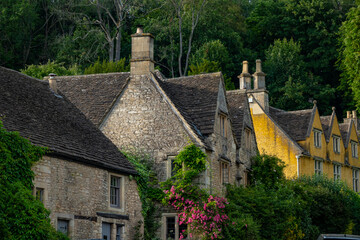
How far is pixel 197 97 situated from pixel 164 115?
279 centimetres

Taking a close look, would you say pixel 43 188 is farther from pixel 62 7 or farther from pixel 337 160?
pixel 62 7

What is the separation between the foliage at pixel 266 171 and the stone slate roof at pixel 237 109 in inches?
107

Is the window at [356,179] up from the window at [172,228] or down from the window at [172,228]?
up

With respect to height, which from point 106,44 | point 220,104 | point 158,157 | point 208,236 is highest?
point 106,44

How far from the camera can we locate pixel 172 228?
32.2 meters

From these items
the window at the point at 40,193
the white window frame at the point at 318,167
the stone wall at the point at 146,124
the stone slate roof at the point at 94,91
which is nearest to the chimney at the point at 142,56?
the stone wall at the point at 146,124

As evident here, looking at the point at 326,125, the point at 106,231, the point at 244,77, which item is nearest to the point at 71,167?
the point at 106,231

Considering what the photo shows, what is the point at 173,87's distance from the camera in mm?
35844

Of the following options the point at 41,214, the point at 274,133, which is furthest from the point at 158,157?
the point at 274,133

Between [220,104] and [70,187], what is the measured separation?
39.3ft

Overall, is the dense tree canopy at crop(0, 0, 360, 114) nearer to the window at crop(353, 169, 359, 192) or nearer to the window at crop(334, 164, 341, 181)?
the window at crop(353, 169, 359, 192)

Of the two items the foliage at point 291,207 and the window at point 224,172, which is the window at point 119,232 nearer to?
the foliage at point 291,207

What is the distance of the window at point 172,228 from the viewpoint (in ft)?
105

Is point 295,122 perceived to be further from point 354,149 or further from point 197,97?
point 197,97
